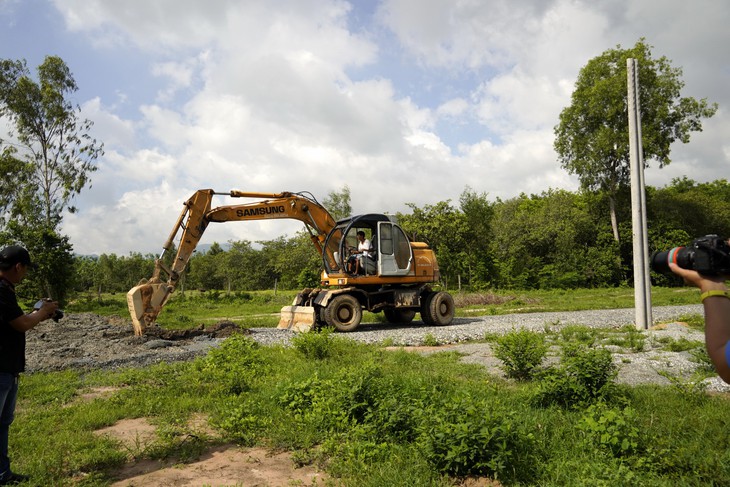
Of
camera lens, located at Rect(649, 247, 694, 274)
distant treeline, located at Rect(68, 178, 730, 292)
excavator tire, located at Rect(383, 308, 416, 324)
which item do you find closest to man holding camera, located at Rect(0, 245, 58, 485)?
camera lens, located at Rect(649, 247, 694, 274)

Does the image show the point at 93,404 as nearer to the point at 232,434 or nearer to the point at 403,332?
the point at 232,434

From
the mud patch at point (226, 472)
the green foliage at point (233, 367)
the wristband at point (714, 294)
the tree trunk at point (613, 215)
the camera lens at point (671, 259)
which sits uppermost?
the tree trunk at point (613, 215)

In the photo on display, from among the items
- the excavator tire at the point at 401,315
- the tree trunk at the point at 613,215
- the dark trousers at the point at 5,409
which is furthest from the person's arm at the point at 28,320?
the tree trunk at the point at 613,215

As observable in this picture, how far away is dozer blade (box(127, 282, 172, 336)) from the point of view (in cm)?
1267

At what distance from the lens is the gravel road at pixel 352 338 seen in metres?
7.63

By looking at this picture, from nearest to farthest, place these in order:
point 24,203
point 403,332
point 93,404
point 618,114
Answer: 1. point 93,404
2. point 403,332
3. point 24,203
4. point 618,114

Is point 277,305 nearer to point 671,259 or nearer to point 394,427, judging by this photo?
point 394,427

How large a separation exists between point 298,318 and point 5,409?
10235 millimetres

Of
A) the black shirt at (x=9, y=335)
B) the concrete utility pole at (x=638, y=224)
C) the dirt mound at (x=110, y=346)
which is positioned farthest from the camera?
the concrete utility pole at (x=638, y=224)

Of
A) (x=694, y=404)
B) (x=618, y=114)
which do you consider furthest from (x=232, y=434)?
(x=618, y=114)

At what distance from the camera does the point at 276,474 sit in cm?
412

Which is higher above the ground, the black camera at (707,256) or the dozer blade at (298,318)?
the black camera at (707,256)

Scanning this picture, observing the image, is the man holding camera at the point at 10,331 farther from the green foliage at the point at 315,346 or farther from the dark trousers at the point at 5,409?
the green foliage at the point at 315,346

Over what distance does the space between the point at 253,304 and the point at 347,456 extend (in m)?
25.6
